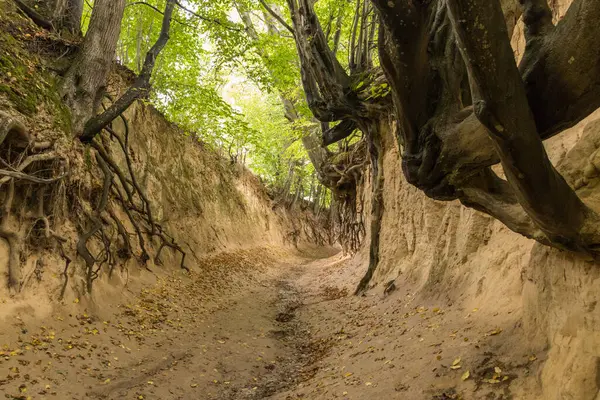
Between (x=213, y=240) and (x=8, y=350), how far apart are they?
892 centimetres

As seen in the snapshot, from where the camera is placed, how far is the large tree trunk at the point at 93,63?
6.69 metres

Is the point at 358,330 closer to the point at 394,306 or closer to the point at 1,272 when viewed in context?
the point at 394,306

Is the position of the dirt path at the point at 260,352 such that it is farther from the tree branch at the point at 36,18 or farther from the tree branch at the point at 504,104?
the tree branch at the point at 36,18

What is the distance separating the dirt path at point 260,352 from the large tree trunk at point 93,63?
364cm

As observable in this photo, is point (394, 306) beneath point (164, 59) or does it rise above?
beneath

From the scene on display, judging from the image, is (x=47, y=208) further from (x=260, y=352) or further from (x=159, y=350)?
(x=260, y=352)

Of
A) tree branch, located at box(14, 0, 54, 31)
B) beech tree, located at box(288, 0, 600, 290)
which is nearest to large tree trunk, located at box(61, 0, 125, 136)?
tree branch, located at box(14, 0, 54, 31)

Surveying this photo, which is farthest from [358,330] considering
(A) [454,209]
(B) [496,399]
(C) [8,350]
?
(C) [8,350]

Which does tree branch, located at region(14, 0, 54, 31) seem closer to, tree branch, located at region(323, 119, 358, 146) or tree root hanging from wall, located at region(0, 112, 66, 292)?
tree root hanging from wall, located at region(0, 112, 66, 292)

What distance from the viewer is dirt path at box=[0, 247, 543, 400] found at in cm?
352

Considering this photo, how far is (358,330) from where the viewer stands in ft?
20.1

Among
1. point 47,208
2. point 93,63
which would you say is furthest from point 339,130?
point 47,208

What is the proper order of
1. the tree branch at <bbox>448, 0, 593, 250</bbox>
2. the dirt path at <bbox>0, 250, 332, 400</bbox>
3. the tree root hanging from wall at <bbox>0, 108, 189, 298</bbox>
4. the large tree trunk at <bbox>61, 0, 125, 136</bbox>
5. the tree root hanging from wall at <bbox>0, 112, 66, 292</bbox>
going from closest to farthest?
the tree branch at <bbox>448, 0, 593, 250</bbox>, the dirt path at <bbox>0, 250, 332, 400</bbox>, the tree root hanging from wall at <bbox>0, 112, 66, 292</bbox>, the tree root hanging from wall at <bbox>0, 108, 189, 298</bbox>, the large tree trunk at <bbox>61, 0, 125, 136</bbox>

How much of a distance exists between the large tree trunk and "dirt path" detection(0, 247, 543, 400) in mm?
3645
